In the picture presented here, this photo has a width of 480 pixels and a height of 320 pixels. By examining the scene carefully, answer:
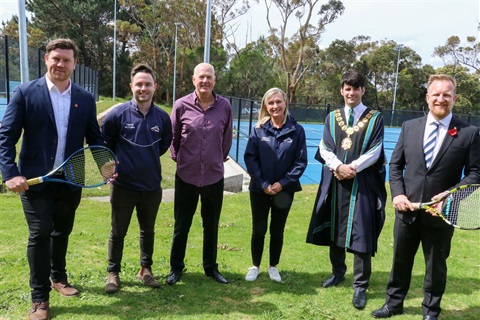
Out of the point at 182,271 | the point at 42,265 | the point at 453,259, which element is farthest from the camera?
the point at 453,259

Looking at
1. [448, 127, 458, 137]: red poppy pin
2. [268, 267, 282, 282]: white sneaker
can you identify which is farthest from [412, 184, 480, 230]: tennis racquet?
[268, 267, 282, 282]: white sneaker

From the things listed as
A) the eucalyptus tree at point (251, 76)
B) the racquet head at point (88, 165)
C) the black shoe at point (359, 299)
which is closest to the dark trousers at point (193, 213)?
the racquet head at point (88, 165)

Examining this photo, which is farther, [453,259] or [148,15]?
[148,15]

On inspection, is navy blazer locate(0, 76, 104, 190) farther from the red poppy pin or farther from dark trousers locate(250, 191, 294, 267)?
the red poppy pin

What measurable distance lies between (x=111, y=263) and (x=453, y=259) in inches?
178

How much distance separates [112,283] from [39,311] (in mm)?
756

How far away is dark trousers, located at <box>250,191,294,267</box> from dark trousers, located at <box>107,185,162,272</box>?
3.52 ft

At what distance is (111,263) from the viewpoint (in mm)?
4203

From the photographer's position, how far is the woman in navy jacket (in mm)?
4438

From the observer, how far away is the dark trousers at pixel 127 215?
4.03m

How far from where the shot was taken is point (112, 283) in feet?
13.6

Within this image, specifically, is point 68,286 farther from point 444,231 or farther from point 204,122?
point 444,231

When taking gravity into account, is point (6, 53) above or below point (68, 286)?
above

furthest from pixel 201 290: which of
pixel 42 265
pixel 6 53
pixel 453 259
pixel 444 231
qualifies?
pixel 6 53
